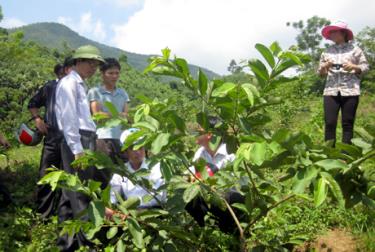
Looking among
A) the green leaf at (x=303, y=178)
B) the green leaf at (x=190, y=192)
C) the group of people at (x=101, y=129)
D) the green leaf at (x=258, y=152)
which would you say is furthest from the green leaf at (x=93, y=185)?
the green leaf at (x=303, y=178)

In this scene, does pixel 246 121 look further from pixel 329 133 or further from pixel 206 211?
pixel 329 133

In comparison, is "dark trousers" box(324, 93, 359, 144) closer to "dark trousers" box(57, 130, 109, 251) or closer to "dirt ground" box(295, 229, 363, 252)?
"dirt ground" box(295, 229, 363, 252)

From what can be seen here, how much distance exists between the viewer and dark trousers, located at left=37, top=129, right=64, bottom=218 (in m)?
4.06

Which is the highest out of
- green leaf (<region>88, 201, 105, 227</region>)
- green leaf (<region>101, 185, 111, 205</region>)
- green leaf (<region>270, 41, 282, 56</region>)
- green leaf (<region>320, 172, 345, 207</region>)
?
green leaf (<region>270, 41, 282, 56</region>)

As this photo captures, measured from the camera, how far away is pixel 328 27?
472cm

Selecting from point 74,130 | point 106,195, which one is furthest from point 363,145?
point 74,130

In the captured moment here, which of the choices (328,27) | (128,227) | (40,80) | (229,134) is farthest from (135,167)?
(40,80)

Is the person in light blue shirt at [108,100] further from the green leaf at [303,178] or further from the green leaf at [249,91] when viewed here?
the green leaf at [303,178]

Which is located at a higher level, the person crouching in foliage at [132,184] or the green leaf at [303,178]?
the green leaf at [303,178]

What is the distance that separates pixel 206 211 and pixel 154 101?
166 centimetres

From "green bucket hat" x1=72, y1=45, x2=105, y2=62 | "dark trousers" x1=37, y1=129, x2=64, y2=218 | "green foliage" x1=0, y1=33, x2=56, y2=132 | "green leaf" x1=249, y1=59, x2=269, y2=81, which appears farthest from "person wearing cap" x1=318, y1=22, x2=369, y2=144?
"green foliage" x1=0, y1=33, x2=56, y2=132

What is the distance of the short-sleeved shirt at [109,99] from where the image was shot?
4.32 m

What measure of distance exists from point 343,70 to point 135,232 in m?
3.24

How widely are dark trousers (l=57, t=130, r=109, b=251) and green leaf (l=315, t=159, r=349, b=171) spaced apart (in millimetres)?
2109
